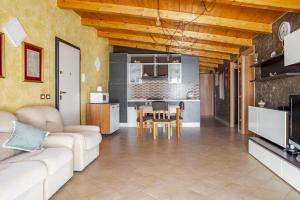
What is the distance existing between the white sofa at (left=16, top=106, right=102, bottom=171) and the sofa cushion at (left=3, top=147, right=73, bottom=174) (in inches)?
16.8

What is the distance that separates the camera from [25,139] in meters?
2.67

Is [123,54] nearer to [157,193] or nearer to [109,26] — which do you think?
[109,26]

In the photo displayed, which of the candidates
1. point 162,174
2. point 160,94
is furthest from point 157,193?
point 160,94

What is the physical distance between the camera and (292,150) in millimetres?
3107

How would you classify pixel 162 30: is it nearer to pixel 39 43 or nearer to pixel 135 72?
pixel 135 72

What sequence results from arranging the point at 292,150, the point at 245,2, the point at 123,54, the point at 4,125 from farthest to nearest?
1. the point at 123,54
2. the point at 245,2
3. the point at 292,150
4. the point at 4,125

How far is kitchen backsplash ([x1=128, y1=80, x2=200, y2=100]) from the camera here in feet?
26.7

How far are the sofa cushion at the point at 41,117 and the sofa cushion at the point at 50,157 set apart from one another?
0.73 m

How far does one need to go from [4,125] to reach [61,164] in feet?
2.62

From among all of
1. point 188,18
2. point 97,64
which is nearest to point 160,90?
point 97,64

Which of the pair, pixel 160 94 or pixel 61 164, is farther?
pixel 160 94

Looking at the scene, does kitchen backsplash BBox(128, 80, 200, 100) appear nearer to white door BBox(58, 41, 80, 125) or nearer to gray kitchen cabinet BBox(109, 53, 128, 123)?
gray kitchen cabinet BBox(109, 53, 128, 123)

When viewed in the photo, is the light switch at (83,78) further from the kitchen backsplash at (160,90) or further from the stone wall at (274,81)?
the stone wall at (274,81)

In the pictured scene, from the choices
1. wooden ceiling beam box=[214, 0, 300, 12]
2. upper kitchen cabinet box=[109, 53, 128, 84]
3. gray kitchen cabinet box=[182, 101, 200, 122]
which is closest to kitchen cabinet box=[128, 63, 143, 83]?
upper kitchen cabinet box=[109, 53, 128, 84]
